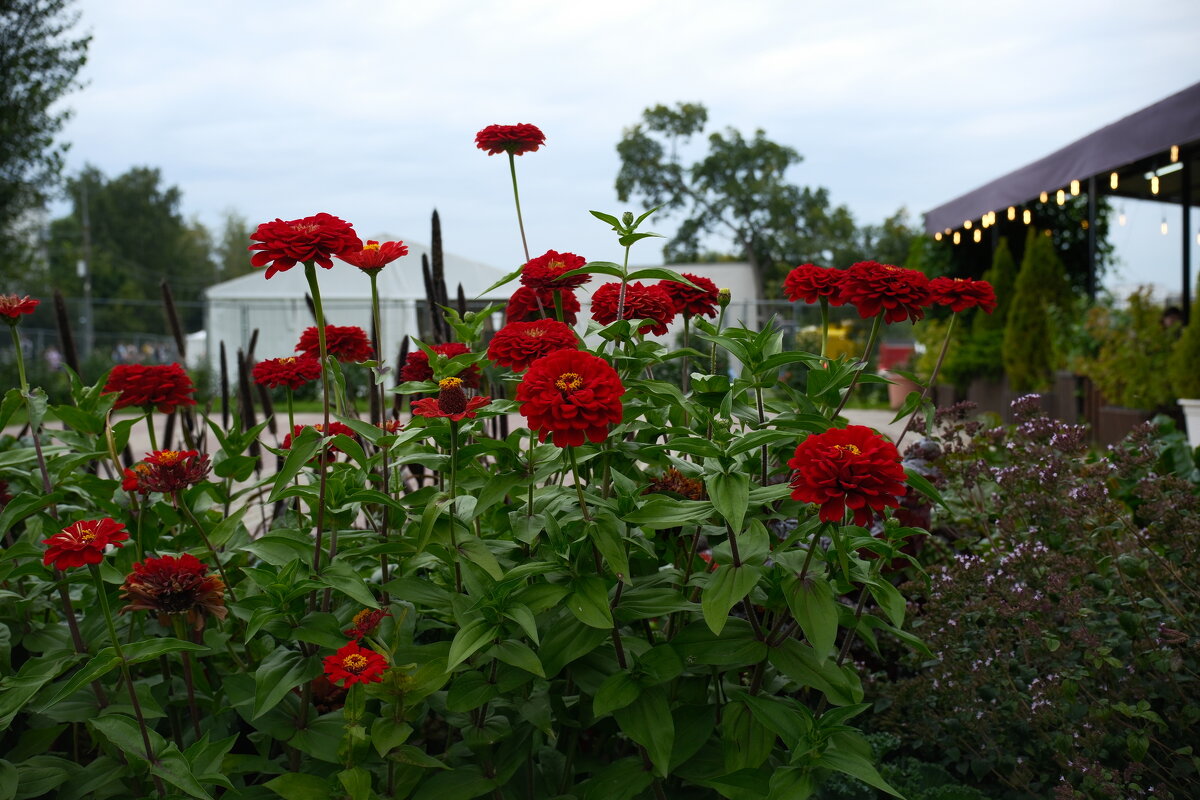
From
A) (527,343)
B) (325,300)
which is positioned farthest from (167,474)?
(325,300)

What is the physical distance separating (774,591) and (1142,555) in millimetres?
1324

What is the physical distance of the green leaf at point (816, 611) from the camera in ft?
4.31

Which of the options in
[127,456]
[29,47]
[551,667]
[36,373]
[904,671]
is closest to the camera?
[551,667]

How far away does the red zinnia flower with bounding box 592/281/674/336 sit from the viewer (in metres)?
1.81

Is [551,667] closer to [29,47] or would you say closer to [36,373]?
[29,47]

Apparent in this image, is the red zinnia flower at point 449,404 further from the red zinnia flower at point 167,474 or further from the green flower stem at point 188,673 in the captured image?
the green flower stem at point 188,673

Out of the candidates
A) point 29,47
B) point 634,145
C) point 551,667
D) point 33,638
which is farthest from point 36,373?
point 634,145

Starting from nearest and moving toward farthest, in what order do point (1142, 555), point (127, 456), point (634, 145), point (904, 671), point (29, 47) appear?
1. point (1142, 555)
2. point (904, 671)
3. point (127, 456)
4. point (29, 47)
5. point (634, 145)

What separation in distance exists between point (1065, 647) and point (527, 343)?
4.72 ft

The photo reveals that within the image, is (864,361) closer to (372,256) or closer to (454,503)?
(454,503)

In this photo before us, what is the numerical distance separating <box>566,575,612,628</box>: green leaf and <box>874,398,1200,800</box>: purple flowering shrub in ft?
3.40

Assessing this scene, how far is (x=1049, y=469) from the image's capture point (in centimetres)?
233

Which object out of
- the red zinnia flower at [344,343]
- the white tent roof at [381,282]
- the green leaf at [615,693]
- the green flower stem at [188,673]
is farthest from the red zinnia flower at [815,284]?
the white tent roof at [381,282]

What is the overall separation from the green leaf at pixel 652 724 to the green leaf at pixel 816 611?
262 millimetres
